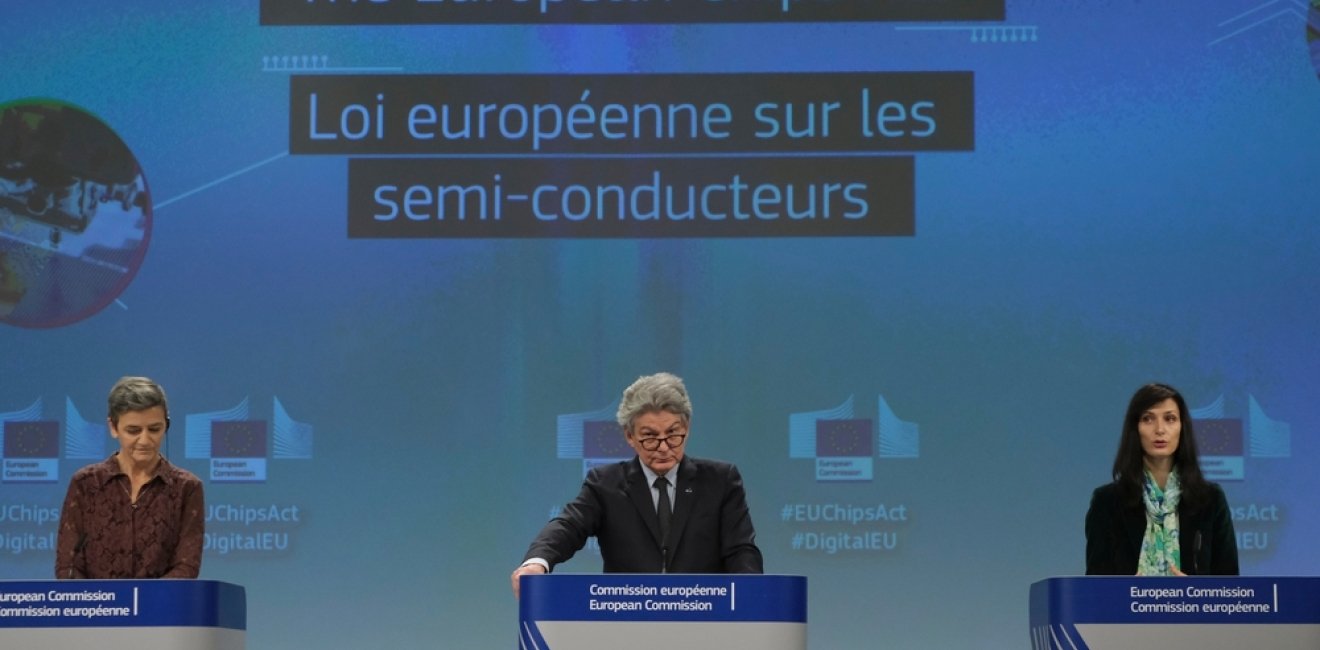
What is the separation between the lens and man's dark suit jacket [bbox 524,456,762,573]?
4.29 meters

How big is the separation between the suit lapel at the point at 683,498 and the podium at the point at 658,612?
0.61 m

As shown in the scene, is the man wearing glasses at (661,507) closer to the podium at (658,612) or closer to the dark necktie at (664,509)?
the dark necktie at (664,509)

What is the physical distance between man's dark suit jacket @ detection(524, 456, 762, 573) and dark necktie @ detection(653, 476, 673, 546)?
0.01 metres

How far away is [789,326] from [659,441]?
6.52ft

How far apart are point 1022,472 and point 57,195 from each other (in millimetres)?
3841

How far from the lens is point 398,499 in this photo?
6.18 metres

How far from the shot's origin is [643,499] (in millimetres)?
4324

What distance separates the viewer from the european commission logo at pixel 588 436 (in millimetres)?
6160

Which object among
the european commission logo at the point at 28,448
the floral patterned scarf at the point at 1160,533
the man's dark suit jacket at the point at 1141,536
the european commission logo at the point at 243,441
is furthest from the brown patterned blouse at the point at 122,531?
the floral patterned scarf at the point at 1160,533

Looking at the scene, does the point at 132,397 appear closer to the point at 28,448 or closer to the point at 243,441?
the point at 243,441

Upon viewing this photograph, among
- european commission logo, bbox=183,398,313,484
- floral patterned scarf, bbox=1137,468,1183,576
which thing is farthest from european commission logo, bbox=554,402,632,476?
floral patterned scarf, bbox=1137,468,1183,576

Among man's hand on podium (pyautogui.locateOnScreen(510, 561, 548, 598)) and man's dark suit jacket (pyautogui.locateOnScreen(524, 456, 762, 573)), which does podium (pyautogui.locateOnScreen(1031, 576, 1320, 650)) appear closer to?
man's dark suit jacket (pyautogui.locateOnScreen(524, 456, 762, 573))

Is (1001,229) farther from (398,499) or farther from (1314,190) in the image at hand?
(398,499)

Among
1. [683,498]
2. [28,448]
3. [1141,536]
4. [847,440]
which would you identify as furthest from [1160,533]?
[28,448]
